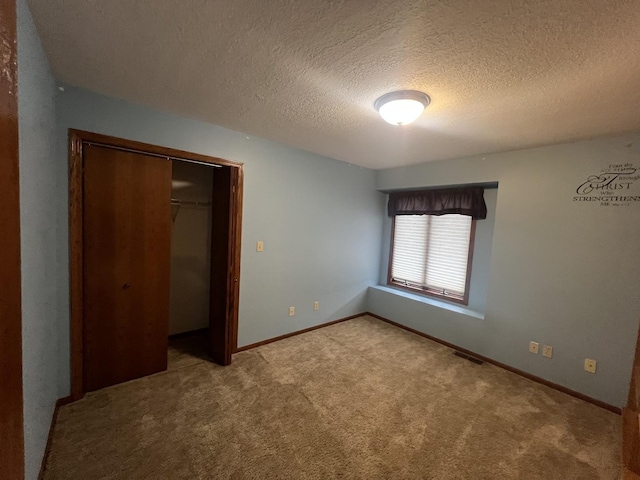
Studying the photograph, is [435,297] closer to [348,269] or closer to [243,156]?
[348,269]

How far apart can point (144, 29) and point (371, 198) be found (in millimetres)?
3337

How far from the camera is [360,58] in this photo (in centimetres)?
138

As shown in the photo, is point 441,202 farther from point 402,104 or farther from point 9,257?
point 9,257

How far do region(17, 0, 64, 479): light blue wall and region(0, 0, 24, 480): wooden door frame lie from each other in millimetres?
437

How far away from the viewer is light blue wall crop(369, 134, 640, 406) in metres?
2.18

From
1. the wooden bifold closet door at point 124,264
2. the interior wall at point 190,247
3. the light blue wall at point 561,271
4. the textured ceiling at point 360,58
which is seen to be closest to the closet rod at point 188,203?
the interior wall at point 190,247

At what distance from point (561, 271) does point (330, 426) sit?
99.2 inches

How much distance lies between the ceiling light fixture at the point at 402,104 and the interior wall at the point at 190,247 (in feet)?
7.75

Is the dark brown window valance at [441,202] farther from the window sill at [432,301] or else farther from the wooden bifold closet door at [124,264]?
the wooden bifold closet door at [124,264]

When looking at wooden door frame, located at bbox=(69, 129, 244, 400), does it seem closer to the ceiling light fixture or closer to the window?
the ceiling light fixture

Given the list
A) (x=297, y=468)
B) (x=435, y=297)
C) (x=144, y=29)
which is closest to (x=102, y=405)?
(x=297, y=468)

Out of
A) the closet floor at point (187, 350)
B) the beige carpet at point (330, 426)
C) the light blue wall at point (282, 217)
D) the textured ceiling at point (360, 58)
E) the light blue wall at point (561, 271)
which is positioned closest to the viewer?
the textured ceiling at point (360, 58)

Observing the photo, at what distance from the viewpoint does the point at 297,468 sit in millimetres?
1536

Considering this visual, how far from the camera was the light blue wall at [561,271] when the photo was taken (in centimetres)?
218
